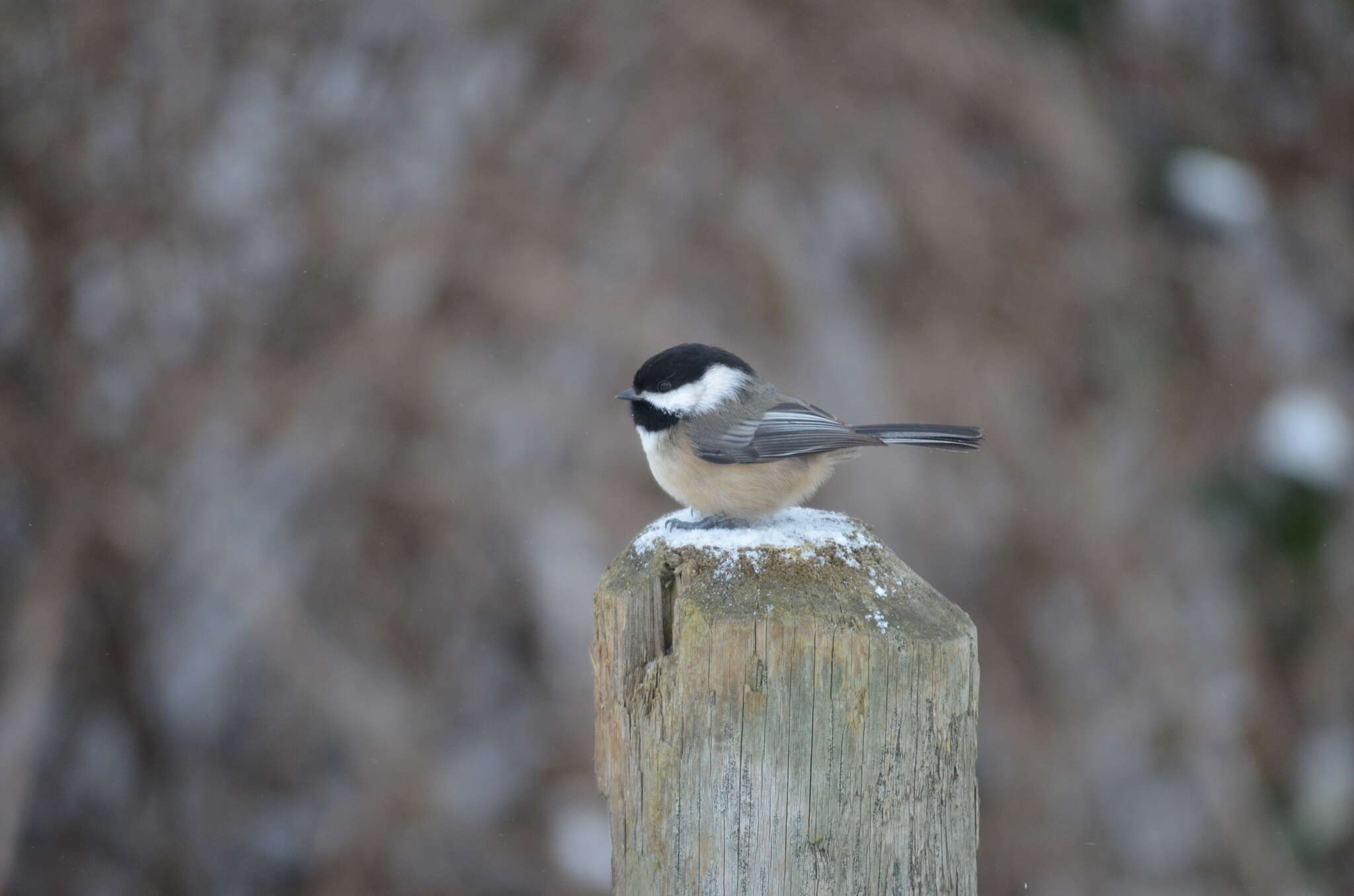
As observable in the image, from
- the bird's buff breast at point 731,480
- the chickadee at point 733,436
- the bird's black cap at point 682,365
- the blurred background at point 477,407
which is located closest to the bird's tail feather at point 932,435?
the chickadee at point 733,436

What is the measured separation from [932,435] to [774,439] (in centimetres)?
36

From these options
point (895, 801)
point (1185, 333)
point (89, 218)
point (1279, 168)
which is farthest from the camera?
point (1279, 168)

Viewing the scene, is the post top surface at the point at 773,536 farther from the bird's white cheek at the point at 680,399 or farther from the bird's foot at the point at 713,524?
the bird's white cheek at the point at 680,399

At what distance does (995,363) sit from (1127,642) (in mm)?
1576

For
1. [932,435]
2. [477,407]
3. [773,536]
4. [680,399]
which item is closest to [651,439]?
[680,399]

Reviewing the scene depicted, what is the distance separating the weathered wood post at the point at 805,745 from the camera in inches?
64.1

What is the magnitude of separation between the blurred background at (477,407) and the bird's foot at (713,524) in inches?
109

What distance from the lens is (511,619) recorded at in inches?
233

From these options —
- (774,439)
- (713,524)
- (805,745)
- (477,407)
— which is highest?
(477,407)

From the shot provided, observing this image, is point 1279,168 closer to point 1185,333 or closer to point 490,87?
point 1185,333

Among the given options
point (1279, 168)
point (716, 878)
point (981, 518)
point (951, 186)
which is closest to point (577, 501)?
point (981, 518)

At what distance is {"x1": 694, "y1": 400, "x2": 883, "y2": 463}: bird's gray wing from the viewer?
2.48 m

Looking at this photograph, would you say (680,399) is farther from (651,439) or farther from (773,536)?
(773,536)

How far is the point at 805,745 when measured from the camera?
163 centimetres
